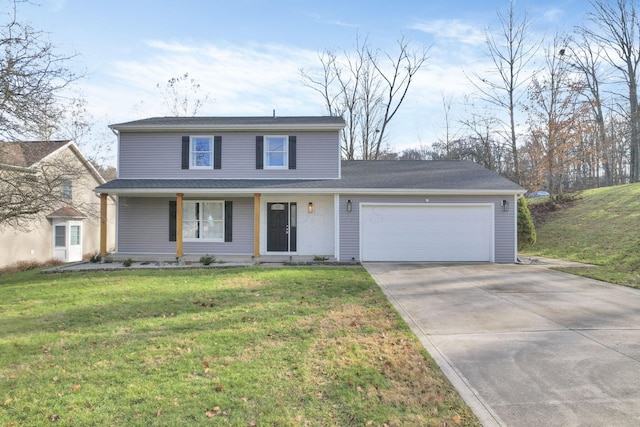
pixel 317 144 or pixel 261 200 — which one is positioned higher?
pixel 317 144

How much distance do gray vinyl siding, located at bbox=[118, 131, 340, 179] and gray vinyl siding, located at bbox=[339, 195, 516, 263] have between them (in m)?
1.65

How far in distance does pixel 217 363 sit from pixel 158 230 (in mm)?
11039

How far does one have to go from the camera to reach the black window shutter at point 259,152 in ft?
44.3

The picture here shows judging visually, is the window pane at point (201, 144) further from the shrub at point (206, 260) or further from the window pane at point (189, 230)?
the shrub at point (206, 260)

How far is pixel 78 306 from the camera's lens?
655cm

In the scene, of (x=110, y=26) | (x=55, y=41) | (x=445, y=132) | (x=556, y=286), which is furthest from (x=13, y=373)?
(x=445, y=132)

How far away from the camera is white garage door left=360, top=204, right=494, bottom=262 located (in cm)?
1277

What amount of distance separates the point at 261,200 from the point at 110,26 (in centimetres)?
723

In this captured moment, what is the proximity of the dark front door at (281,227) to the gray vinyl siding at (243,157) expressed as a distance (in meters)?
1.18

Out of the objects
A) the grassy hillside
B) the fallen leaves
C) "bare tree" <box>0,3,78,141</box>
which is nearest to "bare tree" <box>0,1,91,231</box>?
"bare tree" <box>0,3,78,141</box>

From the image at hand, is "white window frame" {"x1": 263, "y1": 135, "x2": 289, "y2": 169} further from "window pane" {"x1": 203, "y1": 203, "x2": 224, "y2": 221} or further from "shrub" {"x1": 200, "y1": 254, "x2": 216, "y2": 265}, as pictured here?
"shrub" {"x1": 200, "y1": 254, "x2": 216, "y2": 265}

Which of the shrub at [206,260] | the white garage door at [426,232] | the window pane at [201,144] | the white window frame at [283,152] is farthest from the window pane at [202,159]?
the white garage door at [426,232]

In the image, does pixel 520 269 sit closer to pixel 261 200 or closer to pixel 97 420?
pixel 261 200

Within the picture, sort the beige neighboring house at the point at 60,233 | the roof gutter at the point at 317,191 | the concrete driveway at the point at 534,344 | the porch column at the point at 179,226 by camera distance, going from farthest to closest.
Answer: the beige neighboring house at the point at 60,233, the porch column at the point at 179,226, the roof gutter at the point at 317,191, the concrete driveway at the point at 534,344
